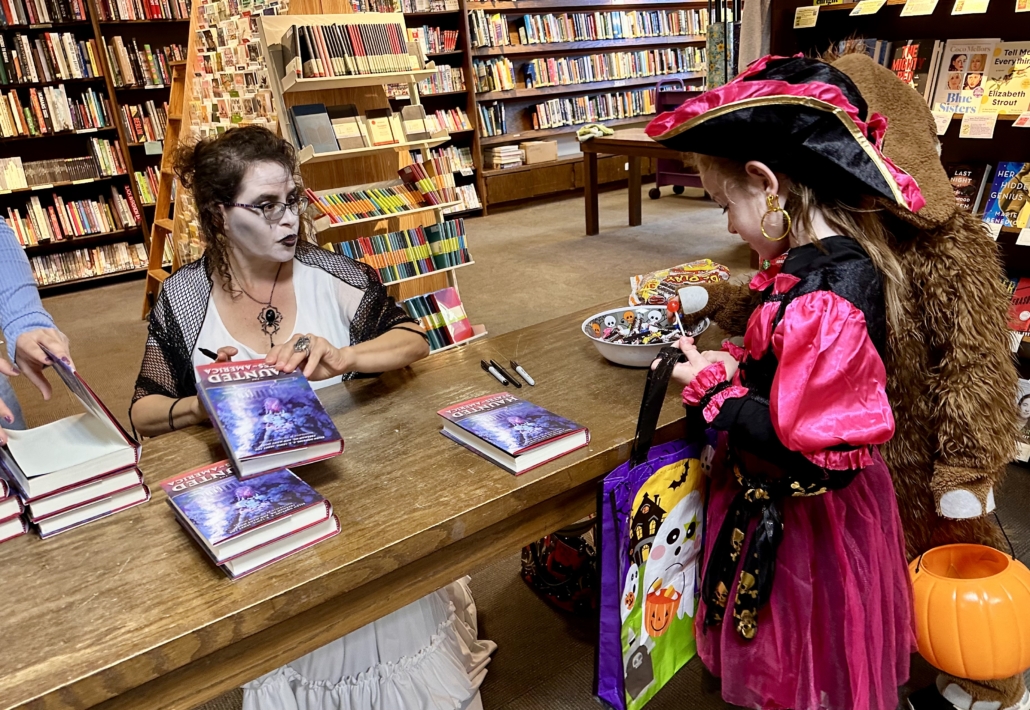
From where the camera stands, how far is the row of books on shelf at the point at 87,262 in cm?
546

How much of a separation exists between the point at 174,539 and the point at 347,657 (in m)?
0.46

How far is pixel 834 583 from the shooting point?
1.18m

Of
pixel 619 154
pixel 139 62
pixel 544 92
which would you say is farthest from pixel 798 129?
pixel 544 92

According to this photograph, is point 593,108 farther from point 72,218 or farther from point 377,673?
point 377,673

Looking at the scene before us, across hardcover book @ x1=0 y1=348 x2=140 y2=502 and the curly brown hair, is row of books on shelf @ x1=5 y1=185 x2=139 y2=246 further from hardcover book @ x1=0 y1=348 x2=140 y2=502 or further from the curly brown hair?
hardcover book @ x1=0 y1=348 x2=140 y2=502

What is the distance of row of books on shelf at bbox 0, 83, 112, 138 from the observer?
16.6ft

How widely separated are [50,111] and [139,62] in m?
0.71

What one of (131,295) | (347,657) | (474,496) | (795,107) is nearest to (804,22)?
(795,107)

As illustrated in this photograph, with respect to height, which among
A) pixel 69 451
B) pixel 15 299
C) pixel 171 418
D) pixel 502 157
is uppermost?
pixel 15 299

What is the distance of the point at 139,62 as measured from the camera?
5.33 m

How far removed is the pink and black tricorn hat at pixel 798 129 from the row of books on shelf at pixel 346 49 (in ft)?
7.68

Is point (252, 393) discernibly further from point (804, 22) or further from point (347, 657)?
point (804, 22)

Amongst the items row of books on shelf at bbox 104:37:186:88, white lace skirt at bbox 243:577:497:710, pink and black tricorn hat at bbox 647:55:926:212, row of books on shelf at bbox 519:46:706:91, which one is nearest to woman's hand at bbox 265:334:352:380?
white lace skirt at bbox 243:577:497:710

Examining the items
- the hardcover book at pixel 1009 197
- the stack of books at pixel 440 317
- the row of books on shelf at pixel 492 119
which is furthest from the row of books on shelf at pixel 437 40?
the hardcover book at pixel 1009 197
